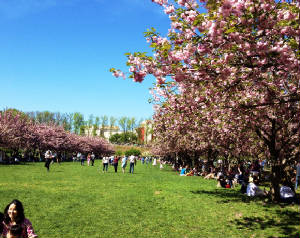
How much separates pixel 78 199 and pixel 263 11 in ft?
34.6

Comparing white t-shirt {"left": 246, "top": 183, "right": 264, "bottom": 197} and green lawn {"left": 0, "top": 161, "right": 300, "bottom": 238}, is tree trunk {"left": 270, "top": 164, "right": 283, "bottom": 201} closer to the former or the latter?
green lawn {"left": 0, "top": 161, "right": 300, "bottom": 238}

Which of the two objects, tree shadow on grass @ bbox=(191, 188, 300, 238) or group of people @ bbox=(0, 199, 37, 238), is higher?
group of people @ bbox=(0, 199, 37, 238)

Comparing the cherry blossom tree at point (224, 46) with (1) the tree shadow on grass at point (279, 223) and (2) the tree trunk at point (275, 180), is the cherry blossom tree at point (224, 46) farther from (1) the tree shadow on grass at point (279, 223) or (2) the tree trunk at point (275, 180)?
(2) the tree trunk at point (275, 180)

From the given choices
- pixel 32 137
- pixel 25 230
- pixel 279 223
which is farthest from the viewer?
pixel 32 137

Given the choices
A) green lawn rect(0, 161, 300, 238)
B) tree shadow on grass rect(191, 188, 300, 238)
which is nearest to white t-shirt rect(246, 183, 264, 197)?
green lawn rect(0, 161, 300, 238)

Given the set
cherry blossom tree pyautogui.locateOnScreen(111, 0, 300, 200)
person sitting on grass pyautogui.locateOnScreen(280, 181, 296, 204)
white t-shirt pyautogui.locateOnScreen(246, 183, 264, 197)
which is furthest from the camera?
white t-shirt pyautogui.locateOnScreen(246, 183, 264, 197)

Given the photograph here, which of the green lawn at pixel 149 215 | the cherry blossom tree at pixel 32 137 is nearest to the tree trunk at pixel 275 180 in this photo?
the green lawn at pixel 149 215

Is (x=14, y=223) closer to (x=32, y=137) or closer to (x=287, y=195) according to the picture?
(x=287, y=195)

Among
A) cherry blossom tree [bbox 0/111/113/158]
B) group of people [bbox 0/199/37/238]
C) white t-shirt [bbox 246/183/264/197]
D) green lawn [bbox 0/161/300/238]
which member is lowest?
green lawn [bbox 0/161/300/238]

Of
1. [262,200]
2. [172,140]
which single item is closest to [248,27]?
[262,200]

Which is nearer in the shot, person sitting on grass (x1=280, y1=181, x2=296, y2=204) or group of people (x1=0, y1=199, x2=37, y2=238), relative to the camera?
group of people (x1=0, y1=199, x2=37, y2=238)

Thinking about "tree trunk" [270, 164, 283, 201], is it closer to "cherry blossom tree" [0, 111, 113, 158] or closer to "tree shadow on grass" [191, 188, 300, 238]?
"tree shadow on grass" [191, 188, 300, 238]

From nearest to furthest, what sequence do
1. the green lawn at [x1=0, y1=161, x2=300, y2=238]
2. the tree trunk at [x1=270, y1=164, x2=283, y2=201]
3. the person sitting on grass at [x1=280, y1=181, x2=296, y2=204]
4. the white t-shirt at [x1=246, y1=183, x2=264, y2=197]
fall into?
the green lawn at [x1=0, y1=161, x2=300, y2=238], the person sitting on grass at [x1=280, y1=181, x2=296, y2=204], the tree trunk at [x1=270, y1=164, x2=283, y2=201], the white t-shirt at [x1=246, y1=183, x2=264, y2=197]

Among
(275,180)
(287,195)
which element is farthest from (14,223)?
(287,195)
